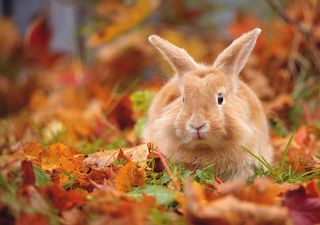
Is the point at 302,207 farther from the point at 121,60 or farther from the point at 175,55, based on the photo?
the point at 121,60

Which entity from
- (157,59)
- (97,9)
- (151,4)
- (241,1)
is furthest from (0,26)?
(241,1)

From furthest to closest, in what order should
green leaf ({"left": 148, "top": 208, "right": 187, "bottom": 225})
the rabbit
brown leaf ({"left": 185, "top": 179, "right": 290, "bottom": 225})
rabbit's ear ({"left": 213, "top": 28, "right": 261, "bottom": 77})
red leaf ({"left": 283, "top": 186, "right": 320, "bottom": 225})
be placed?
rabbit's ear ({"left": 213, "top": 28, "right": 261, "bottom": 77}) → the rabbit → red leaf ({"left": 283, "top": 186, "right": 320, "bottom": 225}) → green leaf ({"left": 148, "top": 208, "right": 187, "bottom": 225}) → brown leaf ({"left": 185, "top": 179, "right": 290, "bottom": 225})

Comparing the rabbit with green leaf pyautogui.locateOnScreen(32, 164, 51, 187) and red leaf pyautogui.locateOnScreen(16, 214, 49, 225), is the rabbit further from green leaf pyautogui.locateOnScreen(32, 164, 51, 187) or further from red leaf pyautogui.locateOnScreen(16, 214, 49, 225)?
red leaf pyautogui.locateOnScreen(16, 214, 49, 225)

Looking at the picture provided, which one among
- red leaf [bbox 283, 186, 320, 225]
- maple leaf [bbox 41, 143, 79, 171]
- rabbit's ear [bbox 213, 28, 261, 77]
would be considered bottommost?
red leaf [bbox 283, 186, 320, 225]

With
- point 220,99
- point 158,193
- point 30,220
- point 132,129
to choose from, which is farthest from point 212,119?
point 132,129

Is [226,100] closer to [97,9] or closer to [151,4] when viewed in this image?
[151,4]

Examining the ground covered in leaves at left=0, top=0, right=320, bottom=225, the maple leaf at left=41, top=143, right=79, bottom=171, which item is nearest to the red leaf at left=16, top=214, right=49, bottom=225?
the ground covered in leaves at left=0, top=0, right=320, bottom=225

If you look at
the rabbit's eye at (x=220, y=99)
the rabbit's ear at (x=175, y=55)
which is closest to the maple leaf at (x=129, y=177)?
the rabbit's eye at (x=220, y=99)
